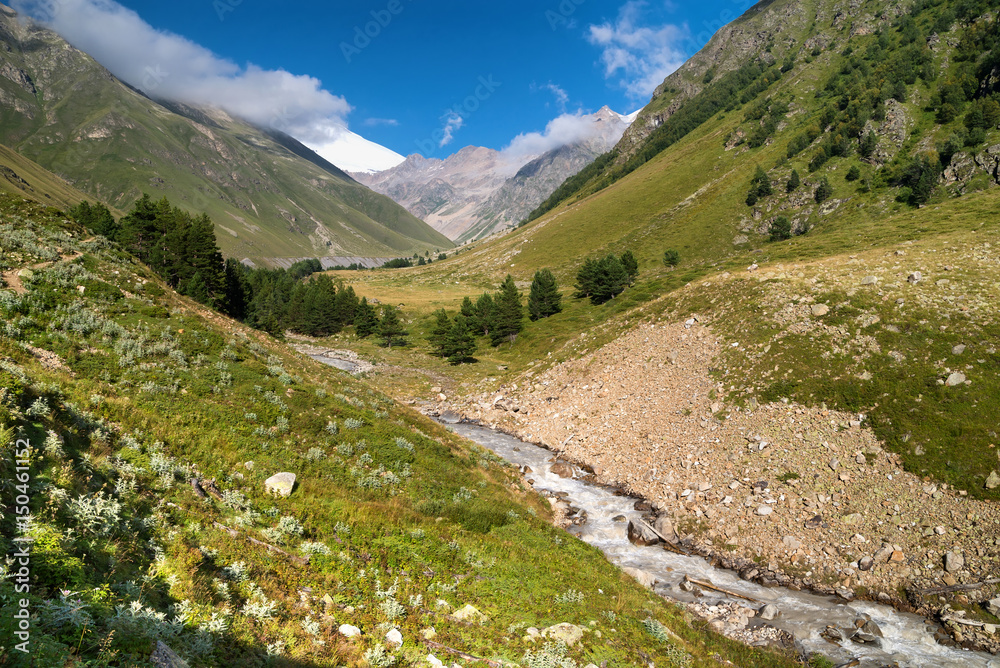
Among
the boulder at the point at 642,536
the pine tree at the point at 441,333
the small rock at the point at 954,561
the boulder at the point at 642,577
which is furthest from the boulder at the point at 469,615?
the pine tree at the point at 441,333

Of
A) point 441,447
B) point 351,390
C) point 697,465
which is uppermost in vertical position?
point 351,390

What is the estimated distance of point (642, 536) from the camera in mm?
21500

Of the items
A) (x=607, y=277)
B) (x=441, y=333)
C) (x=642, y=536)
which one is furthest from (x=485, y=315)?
(x=642, y=536)

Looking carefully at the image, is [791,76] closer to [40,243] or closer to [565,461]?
[565,461]

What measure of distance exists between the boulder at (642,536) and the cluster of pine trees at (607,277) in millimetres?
59993

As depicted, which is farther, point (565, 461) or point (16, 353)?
point (565, 461)

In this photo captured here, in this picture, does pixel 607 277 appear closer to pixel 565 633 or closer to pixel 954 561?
pixel 954 561

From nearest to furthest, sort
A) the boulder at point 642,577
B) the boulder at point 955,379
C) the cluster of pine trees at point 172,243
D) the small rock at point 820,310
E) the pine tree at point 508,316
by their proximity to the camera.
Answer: the boulder at point 642,577, the boulder at point 955,379, the small rock at point 820,310, the cluster of pine trees at point 172,243, the pine tree at point 508,316

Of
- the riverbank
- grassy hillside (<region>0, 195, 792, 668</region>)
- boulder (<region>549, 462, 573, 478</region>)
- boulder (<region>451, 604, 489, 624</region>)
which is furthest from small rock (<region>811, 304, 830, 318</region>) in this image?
boulder (<region>451, 604, 489, 624</region>)

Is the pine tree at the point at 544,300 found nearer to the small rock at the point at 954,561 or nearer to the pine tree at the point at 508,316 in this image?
the pine tree at the point at 508,316

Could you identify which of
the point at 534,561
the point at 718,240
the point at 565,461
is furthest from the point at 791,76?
the point at 534,561

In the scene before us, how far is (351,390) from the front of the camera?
90.8ft

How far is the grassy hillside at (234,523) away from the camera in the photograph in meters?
6.28

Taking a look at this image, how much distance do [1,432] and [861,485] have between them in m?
29.4
